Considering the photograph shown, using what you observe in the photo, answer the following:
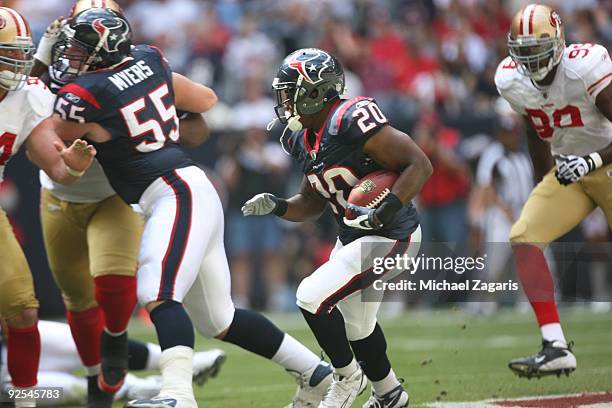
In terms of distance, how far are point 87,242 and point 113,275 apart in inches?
13.8

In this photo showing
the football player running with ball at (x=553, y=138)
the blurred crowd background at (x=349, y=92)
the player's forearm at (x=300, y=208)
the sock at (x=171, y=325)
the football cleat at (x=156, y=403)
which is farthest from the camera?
the blurred crowd background at (x=349, y=92)

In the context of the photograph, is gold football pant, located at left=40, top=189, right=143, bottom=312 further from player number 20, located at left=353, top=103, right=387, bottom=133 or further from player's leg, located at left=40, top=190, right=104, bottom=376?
player number 20, located at left=353, top=103, right=387, bottom=133

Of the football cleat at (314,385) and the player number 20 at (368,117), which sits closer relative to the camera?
the player number 20 at (368,117)

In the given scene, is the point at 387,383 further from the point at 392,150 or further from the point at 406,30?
the point at 406,30

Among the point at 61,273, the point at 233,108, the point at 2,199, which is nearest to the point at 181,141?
the point at 61,273

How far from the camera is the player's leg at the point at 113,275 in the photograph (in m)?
5.05

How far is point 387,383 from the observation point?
179 inches

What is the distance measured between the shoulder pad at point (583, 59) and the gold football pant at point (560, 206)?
19.6 inches

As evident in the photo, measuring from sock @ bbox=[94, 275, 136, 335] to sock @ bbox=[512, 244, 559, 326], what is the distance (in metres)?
1.83

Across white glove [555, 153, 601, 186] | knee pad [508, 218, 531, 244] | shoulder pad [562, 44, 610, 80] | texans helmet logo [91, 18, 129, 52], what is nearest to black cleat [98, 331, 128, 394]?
texans helmet logo [91, 18, 129, 52]

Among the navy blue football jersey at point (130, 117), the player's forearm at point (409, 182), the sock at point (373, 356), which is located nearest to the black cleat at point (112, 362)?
the navy blue football jersey at point (130, 117)

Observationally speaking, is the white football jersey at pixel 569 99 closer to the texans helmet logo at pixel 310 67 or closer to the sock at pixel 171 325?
the texans helmet logo at pixel 310 67

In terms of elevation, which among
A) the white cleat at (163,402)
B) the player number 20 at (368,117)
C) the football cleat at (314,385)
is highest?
the player number 20 at (368,117)

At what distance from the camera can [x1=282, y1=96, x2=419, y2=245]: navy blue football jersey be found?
172 inches
